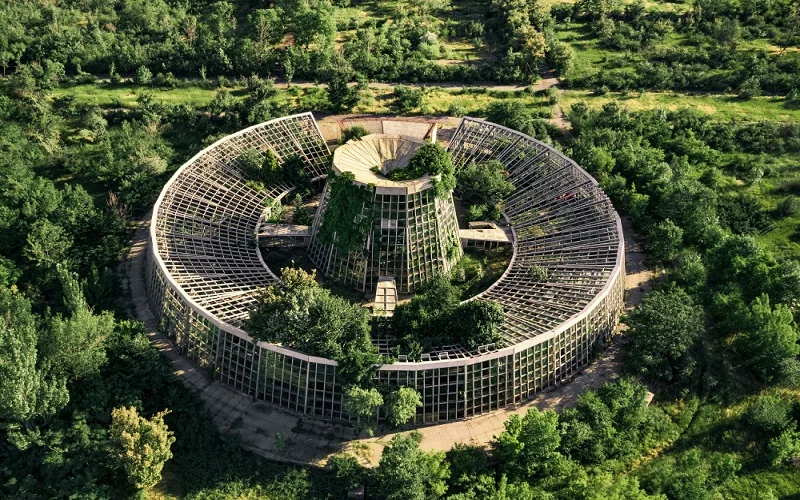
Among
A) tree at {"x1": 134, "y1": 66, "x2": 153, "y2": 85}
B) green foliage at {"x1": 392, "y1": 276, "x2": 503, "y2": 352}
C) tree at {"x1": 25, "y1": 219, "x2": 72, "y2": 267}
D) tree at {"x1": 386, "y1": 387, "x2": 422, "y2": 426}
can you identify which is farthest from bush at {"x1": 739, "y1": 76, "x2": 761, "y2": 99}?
tree at {"x1": 25, "y1": 219, "x2": 72, "y2": 267}

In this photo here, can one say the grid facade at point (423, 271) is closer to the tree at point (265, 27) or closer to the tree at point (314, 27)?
the tree at point (314, 27)

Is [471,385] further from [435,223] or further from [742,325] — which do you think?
[742,325]

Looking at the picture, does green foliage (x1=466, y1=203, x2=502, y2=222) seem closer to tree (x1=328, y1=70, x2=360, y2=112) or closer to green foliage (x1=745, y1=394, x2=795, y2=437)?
tree (x1=328, y1=70, x2=360, y2=112)

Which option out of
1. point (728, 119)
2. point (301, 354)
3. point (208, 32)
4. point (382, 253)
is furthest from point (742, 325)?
point (208, 32)

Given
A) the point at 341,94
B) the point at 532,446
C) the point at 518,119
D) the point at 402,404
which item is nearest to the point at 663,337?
the point at 532,446

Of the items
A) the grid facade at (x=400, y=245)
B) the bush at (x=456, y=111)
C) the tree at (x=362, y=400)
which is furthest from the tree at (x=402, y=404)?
the bush at (x=456, y=111)

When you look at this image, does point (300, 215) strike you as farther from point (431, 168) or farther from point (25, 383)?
point (25, 383)
